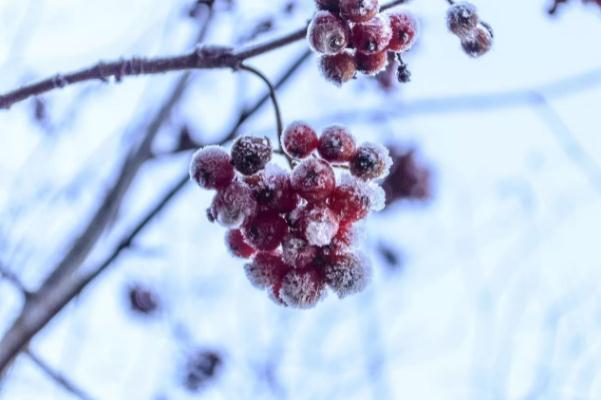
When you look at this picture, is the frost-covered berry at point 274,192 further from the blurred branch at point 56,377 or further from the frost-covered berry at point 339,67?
the blurred branch at point 56,377

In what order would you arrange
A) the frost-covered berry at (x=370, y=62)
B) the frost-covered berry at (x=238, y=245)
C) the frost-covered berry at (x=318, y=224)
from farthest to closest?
the frost-covered berry at (x=238, y=245) < the frost-covered berry at (x=370, y=62) < the frost-covered berry at (x=318, y=224)

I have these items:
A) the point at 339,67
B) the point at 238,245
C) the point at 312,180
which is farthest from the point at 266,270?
the point at 339,67

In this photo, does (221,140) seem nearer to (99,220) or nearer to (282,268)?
(99,220)

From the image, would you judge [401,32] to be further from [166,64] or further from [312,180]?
[166,64]

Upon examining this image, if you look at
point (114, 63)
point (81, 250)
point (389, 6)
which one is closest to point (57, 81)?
point (114, 63)

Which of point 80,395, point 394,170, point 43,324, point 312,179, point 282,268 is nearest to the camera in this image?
point 312,179

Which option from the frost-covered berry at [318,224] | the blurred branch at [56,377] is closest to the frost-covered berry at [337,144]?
the frost-covered berry at [318,224]

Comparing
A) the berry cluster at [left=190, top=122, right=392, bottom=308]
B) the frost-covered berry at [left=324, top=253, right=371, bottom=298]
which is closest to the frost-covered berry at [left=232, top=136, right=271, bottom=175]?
the berry cluster at [left=190, top=122, right=392, bottom=308]

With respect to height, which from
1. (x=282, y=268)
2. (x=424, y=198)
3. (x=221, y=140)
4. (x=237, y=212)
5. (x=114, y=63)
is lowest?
(x=424, y=198)
